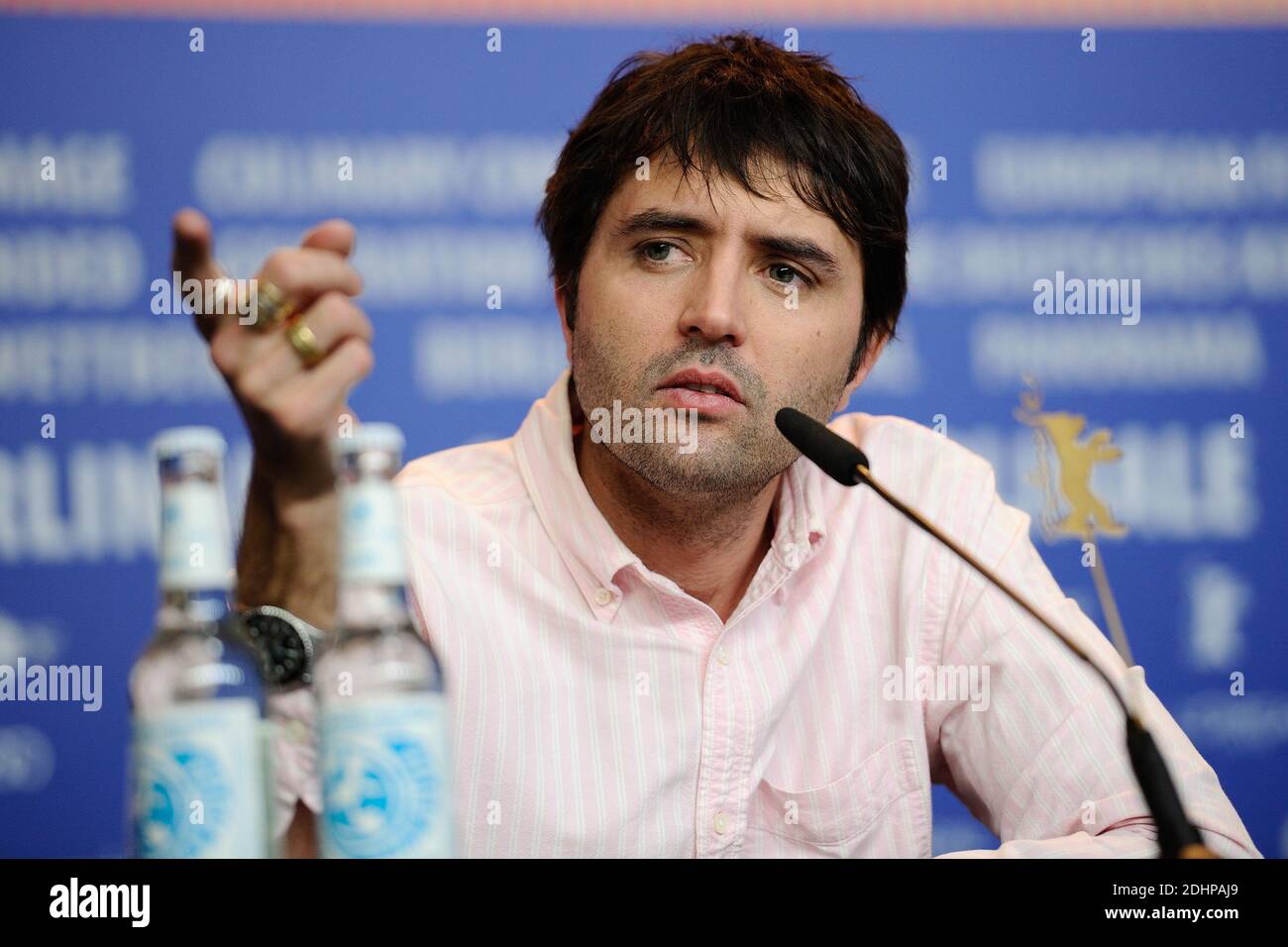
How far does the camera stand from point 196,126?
2010 mm

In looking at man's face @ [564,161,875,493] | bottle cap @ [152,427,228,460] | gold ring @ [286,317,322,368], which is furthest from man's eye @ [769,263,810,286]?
bottle cap @ [152,427,228,460]

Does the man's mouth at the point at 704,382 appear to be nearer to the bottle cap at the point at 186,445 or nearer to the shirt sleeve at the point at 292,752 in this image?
the shirt sleeve at the point at 292,752

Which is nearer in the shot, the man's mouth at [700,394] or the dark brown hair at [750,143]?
the man's mouth at [700,394]

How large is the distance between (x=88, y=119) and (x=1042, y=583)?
5.21 feet

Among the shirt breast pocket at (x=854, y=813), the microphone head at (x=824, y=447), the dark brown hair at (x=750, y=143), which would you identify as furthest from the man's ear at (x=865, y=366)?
the microphone head at (x=824, y=447)

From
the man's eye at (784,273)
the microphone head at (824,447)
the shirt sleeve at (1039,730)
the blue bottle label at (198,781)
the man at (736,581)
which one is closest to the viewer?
the blue bottle label at (198,781)

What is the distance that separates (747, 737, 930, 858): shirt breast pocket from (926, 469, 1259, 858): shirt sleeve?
74 mm

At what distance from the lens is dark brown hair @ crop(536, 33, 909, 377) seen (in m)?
1.42

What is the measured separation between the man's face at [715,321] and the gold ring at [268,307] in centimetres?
60

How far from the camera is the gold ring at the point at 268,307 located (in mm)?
727

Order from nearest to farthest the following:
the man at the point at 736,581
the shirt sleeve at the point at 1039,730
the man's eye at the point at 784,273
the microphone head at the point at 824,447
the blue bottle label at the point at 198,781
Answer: the blue bottle label at the point at 198,781 < the microphone head at the point at 824,447 < the shirt sleeve at the point at 1039,730 < the man at the point at 736,581 < the man's eye at the point at 784,273

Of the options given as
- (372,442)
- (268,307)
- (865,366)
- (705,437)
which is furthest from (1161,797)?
(865,366)
